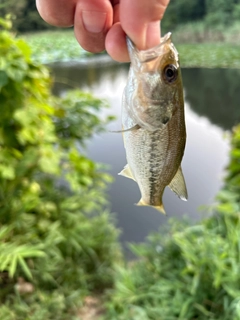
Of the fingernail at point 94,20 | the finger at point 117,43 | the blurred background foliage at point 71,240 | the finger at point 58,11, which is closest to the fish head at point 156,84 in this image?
the finger at point 117,43

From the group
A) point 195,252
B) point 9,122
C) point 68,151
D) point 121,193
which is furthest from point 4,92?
point 121,193

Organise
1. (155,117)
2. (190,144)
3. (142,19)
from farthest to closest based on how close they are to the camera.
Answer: (190,144) < (155,117) < (142,19)

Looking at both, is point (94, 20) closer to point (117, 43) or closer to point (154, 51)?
point (117, 43)

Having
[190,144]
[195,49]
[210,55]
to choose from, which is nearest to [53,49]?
[195,49]

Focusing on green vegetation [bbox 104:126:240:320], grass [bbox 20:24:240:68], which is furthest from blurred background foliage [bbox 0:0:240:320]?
grass [bbox 20:24:240:68]

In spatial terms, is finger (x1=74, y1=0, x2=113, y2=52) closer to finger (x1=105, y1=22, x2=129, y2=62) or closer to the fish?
finger (x1=105, y1=22, x2=129, y2=62)

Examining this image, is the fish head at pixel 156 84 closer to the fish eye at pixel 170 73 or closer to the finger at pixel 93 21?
the fish eye at pixel 170 73
